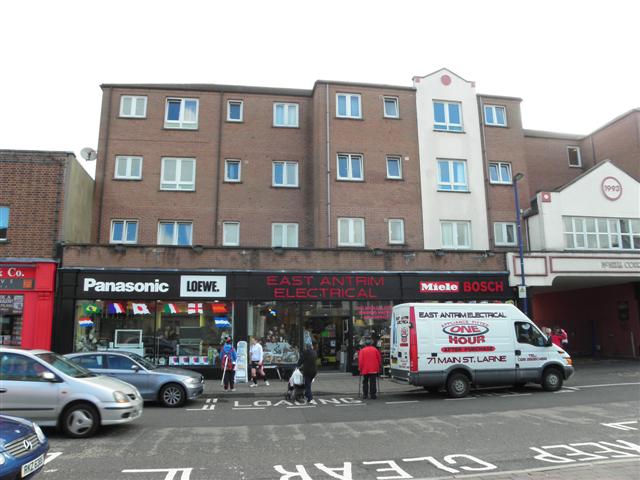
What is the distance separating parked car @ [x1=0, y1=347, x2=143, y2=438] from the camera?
907cm

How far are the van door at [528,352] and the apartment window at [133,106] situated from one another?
18554 mm

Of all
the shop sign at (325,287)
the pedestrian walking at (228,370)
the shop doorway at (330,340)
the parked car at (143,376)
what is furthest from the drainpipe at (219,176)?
the parked car at (143,376)

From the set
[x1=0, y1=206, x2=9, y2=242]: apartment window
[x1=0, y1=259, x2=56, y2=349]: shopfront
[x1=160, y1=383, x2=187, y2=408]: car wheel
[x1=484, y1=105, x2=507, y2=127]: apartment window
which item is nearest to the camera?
[x1=160, y1=383, x2=187, y2=408]: car wheel

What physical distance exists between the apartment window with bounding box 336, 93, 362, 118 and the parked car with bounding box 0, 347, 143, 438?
680 inches

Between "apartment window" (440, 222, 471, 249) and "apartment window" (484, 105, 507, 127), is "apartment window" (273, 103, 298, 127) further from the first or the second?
"apartment window" (484, 105, 507, 127)

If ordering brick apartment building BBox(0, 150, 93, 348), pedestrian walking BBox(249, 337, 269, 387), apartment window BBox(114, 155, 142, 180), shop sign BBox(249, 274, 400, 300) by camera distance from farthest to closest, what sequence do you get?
apartment window BBox(114, 155, 142, 180), shop sign BBox(249, 274, 400, 300), brick apartment building BBox(0, 150, 93, 348), pedestrian walking BBox(249, 337, 269, 387)

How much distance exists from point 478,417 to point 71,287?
14.7m

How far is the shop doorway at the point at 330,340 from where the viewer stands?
778 inches

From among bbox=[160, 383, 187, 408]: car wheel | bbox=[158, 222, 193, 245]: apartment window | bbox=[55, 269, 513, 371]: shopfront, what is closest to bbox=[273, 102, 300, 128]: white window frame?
bbox=[158, 222, 193, 245]: apartment window

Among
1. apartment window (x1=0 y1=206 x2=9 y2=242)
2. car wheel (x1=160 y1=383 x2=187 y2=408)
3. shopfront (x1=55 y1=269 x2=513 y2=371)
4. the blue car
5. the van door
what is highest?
apartment window (x1=0 y1=206 x2=9 y2=242)

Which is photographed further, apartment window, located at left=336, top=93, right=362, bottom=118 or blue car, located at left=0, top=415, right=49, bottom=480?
apartment window, located at left=336, top=93, right=362, bottom=118

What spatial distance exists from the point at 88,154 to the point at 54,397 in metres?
15.7

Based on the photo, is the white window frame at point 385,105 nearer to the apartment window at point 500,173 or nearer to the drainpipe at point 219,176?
the apartment window at point 500,173

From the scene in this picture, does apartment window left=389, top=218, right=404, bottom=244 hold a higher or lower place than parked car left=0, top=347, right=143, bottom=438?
higher
